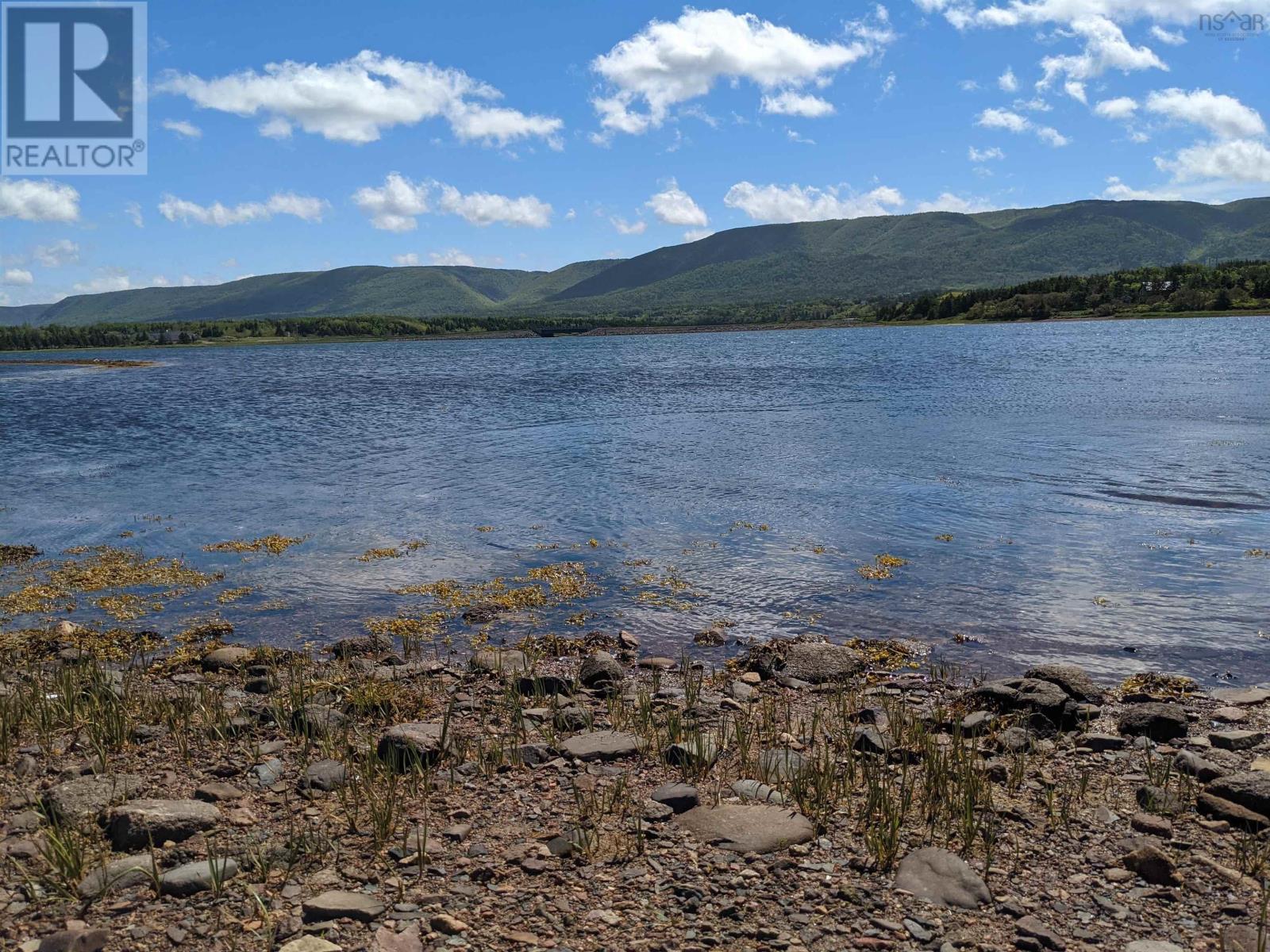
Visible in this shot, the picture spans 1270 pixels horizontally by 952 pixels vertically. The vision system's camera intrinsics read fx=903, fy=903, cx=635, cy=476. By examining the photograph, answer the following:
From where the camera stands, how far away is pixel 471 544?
22781 millimetres

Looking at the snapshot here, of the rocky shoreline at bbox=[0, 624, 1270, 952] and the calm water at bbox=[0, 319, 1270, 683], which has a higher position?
the calm water at bbox=[0, 319, 1270, 683]

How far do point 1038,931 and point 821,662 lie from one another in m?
6.96

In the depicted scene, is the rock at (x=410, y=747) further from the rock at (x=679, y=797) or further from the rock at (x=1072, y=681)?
the rock at (x=1072, y=681)

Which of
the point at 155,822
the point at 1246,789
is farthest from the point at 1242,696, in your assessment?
the point at 155,822

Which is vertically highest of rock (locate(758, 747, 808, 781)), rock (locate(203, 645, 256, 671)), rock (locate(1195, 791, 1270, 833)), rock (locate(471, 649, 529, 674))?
rock (locate(1195, 791, 1270, 833))

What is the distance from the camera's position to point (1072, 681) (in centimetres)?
1215

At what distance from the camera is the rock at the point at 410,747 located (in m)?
9.67

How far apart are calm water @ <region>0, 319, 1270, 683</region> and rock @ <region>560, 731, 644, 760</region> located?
508cm

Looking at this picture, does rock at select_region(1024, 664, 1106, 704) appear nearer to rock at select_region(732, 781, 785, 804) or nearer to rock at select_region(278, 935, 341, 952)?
rock at select_region(732, 781, 785, 804)

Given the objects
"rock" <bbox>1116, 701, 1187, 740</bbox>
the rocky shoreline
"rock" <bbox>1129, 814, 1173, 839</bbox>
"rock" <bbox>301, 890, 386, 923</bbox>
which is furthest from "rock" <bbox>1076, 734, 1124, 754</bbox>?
"rock" <bbox>301, 890, 386, 923</bbox>

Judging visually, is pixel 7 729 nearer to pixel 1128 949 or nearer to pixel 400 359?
pixel 1128 949

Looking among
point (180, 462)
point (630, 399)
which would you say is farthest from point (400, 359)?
point (180, 462)

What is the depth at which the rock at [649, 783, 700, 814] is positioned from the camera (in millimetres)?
8859

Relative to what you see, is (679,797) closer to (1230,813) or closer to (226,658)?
(1230,813)
